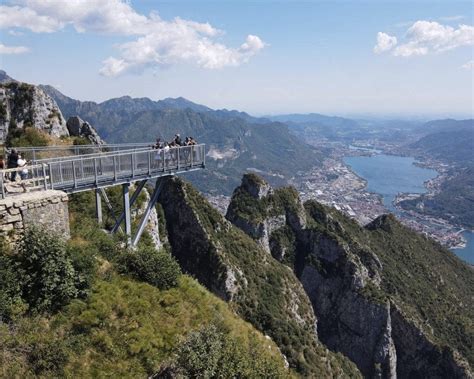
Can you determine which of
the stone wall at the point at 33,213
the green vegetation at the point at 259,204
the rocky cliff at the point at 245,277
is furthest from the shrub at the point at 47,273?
the green vegetation at the point at 259,204

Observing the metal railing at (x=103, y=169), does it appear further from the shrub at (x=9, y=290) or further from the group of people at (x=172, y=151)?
the shrub at (x=9, y=290)

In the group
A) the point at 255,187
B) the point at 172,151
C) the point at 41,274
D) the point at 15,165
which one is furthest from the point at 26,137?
the point at 255,187

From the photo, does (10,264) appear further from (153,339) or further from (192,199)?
(192,199)

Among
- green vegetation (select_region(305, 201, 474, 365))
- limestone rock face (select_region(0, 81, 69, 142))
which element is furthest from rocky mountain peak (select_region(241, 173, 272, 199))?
limestone rock face (select_region(0, 81, 69, 142))

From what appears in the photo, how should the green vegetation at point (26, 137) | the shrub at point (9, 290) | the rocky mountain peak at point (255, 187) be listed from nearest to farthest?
the shrub at point (9, 290) → the green vegetation at point (26, 137) → the rocky mountain peak at point (255, 187)

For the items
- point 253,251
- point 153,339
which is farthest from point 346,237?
point 153,339
